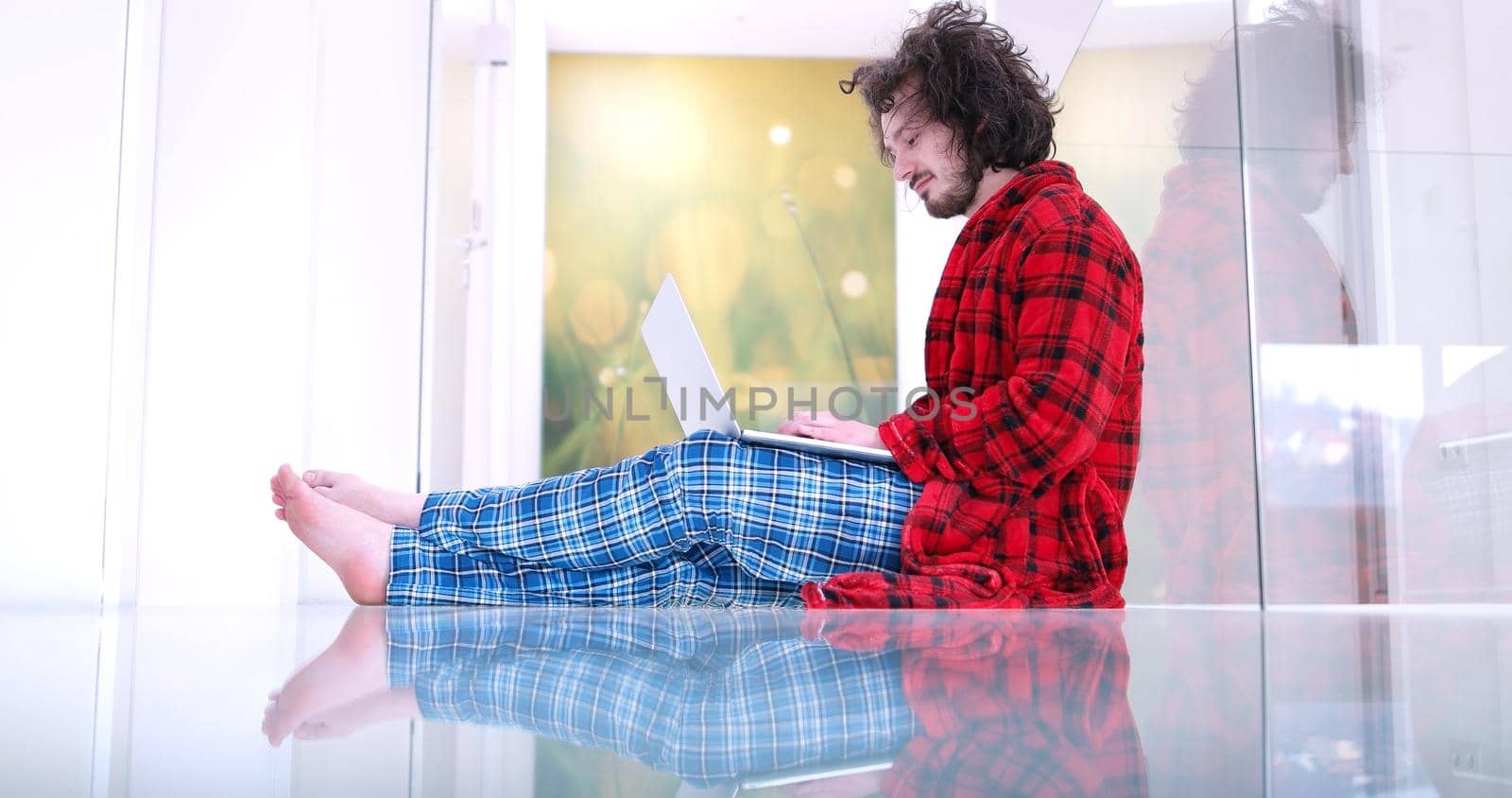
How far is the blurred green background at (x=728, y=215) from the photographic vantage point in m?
5.52

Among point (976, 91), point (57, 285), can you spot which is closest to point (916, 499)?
point (976, 91)

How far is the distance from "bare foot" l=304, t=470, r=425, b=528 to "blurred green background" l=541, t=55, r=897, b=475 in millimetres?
3612

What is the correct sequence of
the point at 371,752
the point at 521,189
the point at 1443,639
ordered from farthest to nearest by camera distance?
the point at 521,189, the point at 1443,639, the point at 371,752

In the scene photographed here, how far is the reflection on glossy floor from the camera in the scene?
45cm

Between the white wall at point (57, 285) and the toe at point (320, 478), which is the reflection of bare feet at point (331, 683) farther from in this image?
the white wall at point (57, 285)

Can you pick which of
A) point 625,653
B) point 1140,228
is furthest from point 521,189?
point 625,653

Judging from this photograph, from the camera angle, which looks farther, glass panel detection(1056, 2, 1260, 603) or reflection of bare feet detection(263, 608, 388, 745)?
glass panel detection(1056, 2, 1260, 603)

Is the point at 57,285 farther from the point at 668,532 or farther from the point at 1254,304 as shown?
the point at 1254,304

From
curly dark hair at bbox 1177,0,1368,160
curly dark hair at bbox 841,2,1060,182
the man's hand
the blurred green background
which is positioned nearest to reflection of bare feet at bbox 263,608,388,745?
the man's hand

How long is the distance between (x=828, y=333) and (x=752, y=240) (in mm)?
557

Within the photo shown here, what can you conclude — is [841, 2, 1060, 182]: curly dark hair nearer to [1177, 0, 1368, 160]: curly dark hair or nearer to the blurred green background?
[1177, 0, 1368, 160]: curly dark hair

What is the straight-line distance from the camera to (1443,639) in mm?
1166

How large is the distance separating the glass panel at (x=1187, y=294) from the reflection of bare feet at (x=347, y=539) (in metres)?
1.43

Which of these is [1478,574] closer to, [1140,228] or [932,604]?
[932,604]
